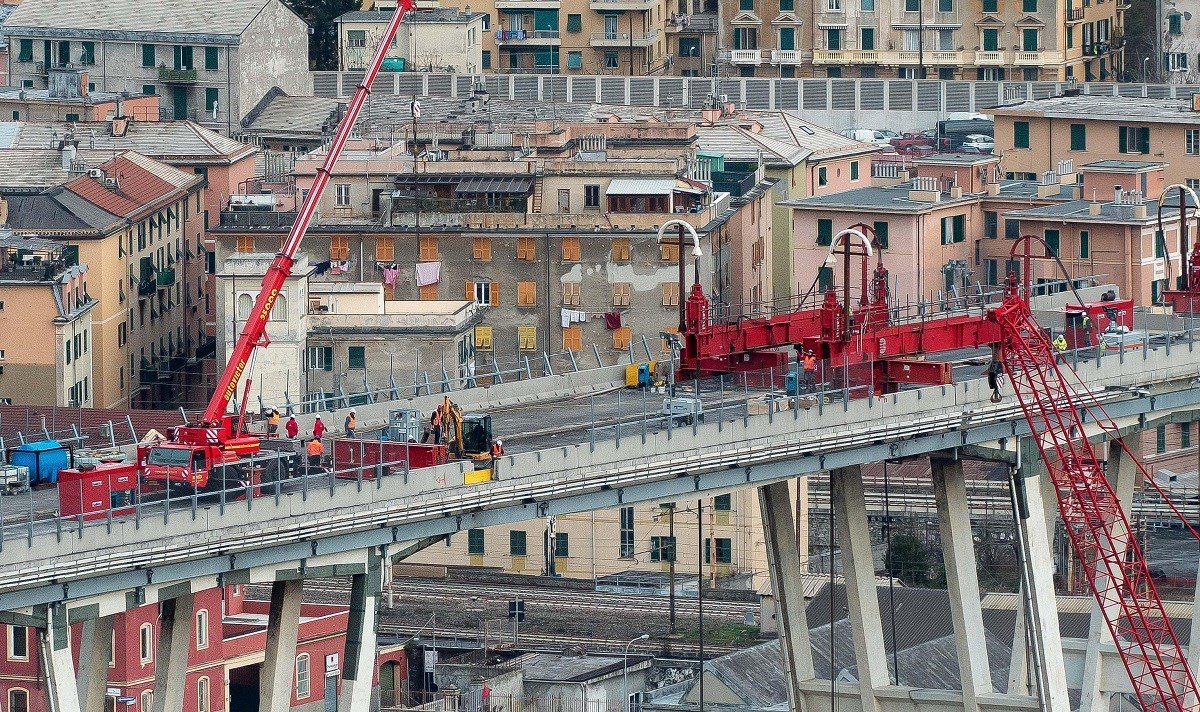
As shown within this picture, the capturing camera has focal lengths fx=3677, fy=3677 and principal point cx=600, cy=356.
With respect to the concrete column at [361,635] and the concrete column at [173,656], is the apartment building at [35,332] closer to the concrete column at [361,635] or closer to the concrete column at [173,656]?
the concrete column at [173,656]

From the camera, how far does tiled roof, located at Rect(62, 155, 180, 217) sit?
522ft

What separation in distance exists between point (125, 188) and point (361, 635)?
7787 cm

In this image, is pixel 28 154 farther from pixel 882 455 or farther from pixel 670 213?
pixel 882 455

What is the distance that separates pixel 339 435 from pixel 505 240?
51651 mm

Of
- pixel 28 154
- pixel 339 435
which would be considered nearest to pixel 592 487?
pixel 339 435

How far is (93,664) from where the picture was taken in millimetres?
89062

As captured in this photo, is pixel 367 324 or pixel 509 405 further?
pixel 367 324

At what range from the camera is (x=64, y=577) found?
267 ft

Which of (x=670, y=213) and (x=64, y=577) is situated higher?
(x=670, y=213)

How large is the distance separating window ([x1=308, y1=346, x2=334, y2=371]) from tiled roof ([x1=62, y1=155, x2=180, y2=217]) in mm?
23115

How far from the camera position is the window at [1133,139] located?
172 m

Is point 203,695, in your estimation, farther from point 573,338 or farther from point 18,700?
point 573,338

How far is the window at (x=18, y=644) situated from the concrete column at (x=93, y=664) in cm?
2329

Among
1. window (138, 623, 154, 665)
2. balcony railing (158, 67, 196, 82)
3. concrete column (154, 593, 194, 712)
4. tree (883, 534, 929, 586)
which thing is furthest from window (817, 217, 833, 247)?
concrete column (154, 593, 194, 712)
